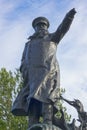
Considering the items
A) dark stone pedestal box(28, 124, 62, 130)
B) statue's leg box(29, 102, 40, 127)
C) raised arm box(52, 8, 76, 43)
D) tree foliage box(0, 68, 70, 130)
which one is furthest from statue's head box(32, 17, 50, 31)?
tree foliage box(0, 68, 70, 130)

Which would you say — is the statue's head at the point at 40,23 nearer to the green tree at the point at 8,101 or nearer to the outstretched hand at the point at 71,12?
the outstretched hand at the point at 71,12

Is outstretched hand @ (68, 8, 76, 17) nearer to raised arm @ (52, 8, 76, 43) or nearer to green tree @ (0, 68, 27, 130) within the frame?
raised arm @ (52, 8, 76, 43)

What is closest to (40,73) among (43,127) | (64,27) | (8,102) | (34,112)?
(34,112)

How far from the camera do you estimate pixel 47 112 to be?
875 centimetres

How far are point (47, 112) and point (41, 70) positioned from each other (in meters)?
0.89

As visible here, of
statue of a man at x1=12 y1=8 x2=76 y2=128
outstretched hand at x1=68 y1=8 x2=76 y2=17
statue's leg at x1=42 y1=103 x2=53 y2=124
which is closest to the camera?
statue's leg at x1=42 y1=103 x2=53 y2=124

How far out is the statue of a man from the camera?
887 centimetres

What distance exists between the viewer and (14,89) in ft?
64.4

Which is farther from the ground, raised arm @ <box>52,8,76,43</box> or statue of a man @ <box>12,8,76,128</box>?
raised arm @ <box>52,8,76,43</box>

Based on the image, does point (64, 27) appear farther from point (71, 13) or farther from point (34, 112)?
point (34, 112)

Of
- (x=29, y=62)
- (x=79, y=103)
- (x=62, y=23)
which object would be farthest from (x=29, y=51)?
(x=79, y=103)

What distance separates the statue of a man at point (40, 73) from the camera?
8867 mm

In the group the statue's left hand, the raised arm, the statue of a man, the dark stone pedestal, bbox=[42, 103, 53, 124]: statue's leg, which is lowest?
the dark stone pedestal

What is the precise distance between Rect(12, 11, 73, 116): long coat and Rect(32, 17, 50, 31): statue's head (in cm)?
24
